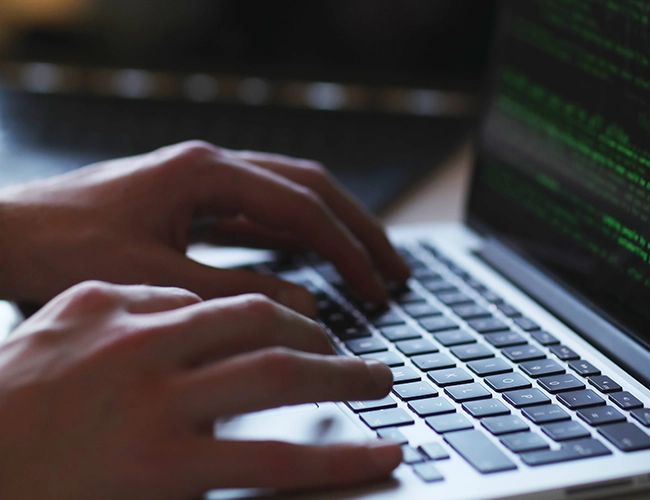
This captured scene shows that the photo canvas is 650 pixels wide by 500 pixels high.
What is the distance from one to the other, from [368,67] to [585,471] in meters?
0.82

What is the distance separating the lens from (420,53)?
45.1 inches

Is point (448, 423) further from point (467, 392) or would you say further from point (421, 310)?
point (421, 310)

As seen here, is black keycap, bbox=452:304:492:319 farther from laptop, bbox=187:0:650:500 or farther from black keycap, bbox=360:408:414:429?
black keycap, bbox=360:408:414:429

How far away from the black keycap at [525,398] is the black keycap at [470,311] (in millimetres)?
126

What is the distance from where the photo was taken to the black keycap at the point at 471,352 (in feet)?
1.92

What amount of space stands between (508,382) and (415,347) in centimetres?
8

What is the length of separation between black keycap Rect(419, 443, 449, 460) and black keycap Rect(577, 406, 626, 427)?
0.35ft

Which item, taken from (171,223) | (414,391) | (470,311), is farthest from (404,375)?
(171,223)

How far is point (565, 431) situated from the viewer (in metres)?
0.48

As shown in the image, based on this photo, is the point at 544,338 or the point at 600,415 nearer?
the point at 600,415

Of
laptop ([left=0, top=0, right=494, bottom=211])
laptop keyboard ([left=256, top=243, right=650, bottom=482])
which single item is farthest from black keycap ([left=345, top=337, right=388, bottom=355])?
laptop ([left=0, top=0, right=494, bottom=211])

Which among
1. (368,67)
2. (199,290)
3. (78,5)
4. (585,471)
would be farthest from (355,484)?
(78,5)

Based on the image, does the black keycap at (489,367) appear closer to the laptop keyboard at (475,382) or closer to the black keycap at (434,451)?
the laptop keyboard at (475,382)

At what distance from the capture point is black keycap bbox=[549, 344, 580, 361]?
1.92 ft
